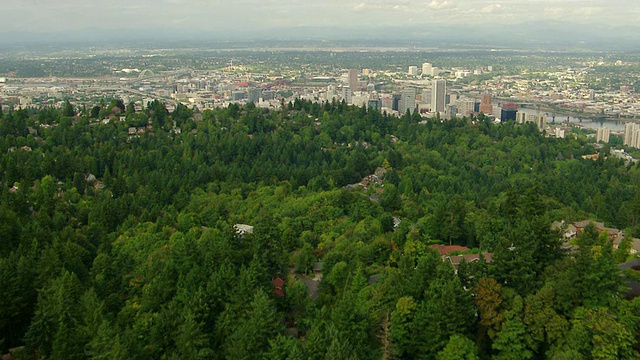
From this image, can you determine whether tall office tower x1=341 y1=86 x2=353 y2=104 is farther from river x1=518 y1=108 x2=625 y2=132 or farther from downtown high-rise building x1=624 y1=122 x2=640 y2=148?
downtown high-rise building x1=624 y1=122 x2=640 y2=148

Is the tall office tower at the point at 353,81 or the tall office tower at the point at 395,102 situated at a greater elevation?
the tall office tower at the point at 353,81

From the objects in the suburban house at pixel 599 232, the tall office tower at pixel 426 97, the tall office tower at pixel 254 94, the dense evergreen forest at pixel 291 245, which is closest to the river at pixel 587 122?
the tall office tower at pixel 426 97

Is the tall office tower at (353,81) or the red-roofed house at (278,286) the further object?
the tall office tower at (353,81)

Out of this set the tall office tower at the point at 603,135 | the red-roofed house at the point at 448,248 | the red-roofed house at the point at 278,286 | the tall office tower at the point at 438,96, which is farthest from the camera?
the tall office tower at the point at 438,96

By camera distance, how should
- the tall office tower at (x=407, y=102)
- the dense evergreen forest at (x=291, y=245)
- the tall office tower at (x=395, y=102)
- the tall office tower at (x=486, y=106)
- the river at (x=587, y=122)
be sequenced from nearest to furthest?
the dense evergreen forest at (x=291, y=245) < the tall office tower at (x=486, y=106) < the river at (x=587, y=122) < the tall office tower at (x=407, y=102) < the tall office tower at (x=395, y=102)

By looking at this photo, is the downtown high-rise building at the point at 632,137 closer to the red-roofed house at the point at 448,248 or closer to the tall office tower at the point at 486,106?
the tall office tower at the point at 486,106

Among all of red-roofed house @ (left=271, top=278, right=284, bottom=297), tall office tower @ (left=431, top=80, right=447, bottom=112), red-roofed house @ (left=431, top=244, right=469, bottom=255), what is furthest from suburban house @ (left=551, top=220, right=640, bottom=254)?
tall office tower @ (left=431, top=80, right=447, bottom=112)

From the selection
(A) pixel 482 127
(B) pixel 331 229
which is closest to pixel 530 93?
(A) pixel 482 127

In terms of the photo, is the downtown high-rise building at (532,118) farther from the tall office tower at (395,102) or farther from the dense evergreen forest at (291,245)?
the dense evergreen forest at (291,245)

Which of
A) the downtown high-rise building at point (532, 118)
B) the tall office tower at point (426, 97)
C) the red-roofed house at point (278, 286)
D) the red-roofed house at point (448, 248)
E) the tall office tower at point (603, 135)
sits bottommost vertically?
the tall office tower at point (603, 135)

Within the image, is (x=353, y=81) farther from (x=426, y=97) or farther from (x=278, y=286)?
(x=278, y=286)
